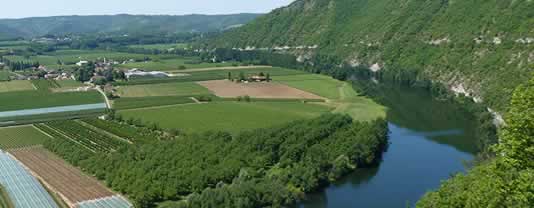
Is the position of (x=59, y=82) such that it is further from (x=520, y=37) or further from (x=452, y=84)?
(x=520, y=37)

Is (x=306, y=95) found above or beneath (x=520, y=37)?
beneath

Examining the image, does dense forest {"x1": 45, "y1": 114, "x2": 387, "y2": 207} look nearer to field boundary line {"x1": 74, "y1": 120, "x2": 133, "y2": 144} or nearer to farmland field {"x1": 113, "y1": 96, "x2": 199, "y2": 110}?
field boundary line {"x1": 74, "y1": 120, "x2": 133, "y2": 144}

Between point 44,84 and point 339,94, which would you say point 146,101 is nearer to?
point 339,94

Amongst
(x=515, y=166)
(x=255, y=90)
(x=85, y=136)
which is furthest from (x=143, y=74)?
(x=515, y=166)

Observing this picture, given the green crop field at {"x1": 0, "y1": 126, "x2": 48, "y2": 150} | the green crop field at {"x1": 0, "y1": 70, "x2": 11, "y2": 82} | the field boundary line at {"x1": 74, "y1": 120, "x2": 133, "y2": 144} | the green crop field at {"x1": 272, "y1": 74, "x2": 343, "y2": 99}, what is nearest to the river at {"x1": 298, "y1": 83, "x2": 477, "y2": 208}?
the green crop field at {"x1": 272, "y1": 74, "x2": 343, "y2": 99}

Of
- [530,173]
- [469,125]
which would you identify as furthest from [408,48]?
[530,173]

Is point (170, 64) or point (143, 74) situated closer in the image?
point (143, 74)
